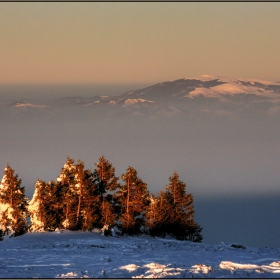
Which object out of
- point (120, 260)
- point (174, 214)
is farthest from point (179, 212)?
point (120, 260)

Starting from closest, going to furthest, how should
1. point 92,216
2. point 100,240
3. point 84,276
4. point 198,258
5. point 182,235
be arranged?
point 84,276, point 198,258, point 100,240, point 92,216, point 182,235

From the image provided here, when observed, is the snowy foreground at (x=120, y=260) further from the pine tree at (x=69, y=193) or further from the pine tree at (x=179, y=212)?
the pine tree at (x=179, y=212)

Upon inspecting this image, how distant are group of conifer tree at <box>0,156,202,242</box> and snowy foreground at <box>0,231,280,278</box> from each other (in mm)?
6899

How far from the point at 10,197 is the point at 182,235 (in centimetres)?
1971

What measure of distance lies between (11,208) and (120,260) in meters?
32.2

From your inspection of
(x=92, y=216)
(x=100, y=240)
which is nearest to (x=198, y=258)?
(x=100, y=240)

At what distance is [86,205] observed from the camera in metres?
75.1

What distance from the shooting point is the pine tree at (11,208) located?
251ft

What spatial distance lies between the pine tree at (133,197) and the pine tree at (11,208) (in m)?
10.9

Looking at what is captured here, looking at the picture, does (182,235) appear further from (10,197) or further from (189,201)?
(10,197)

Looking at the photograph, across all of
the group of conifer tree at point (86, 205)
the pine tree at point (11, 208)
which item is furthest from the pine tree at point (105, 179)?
the pine tree at point (11, 208)

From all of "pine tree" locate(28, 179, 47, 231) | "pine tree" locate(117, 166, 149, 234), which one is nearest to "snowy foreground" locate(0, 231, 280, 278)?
"pine tree" locate(28, 179, 47, 231)

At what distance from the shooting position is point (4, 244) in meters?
61.2

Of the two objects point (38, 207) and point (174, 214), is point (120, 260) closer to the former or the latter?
point (38, 207)
